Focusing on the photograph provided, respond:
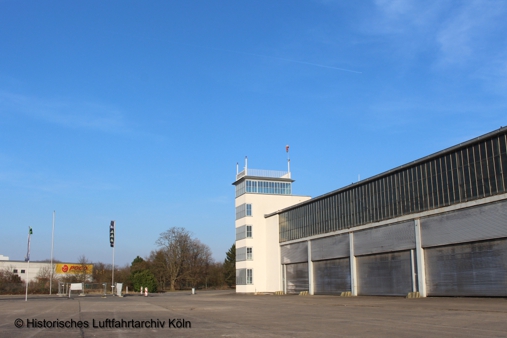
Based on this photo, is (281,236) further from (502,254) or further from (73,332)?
(73,332)

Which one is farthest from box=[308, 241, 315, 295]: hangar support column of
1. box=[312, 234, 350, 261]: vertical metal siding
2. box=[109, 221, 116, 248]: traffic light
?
box=[109, 221, 116, 248]: traffic light

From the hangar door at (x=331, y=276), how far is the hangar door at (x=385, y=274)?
250 centimetres

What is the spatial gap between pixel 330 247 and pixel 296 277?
33.2ft

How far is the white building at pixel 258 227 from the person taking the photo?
67.6 m

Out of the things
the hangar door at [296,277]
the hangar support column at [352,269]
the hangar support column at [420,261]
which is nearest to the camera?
the hangar support column at [420,261]

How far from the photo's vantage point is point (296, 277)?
197 feet

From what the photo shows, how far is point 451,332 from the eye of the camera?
1388 cm

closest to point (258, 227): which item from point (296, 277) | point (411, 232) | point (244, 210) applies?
point (244, 210)

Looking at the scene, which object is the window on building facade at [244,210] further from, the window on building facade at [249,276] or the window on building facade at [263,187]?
the window on building facade at [249,276]

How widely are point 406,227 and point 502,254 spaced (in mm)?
9533

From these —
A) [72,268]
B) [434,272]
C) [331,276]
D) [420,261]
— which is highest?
[420,261]

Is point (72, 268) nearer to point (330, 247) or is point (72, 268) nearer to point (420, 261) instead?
point (330, 247)

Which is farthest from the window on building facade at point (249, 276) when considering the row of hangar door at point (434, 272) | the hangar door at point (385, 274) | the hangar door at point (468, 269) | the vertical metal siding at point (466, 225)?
the vertical metal siding at point (466, 225)

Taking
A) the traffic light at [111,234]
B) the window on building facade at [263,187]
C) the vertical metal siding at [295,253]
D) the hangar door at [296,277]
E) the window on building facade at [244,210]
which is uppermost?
the window on building facade at [263,187]
